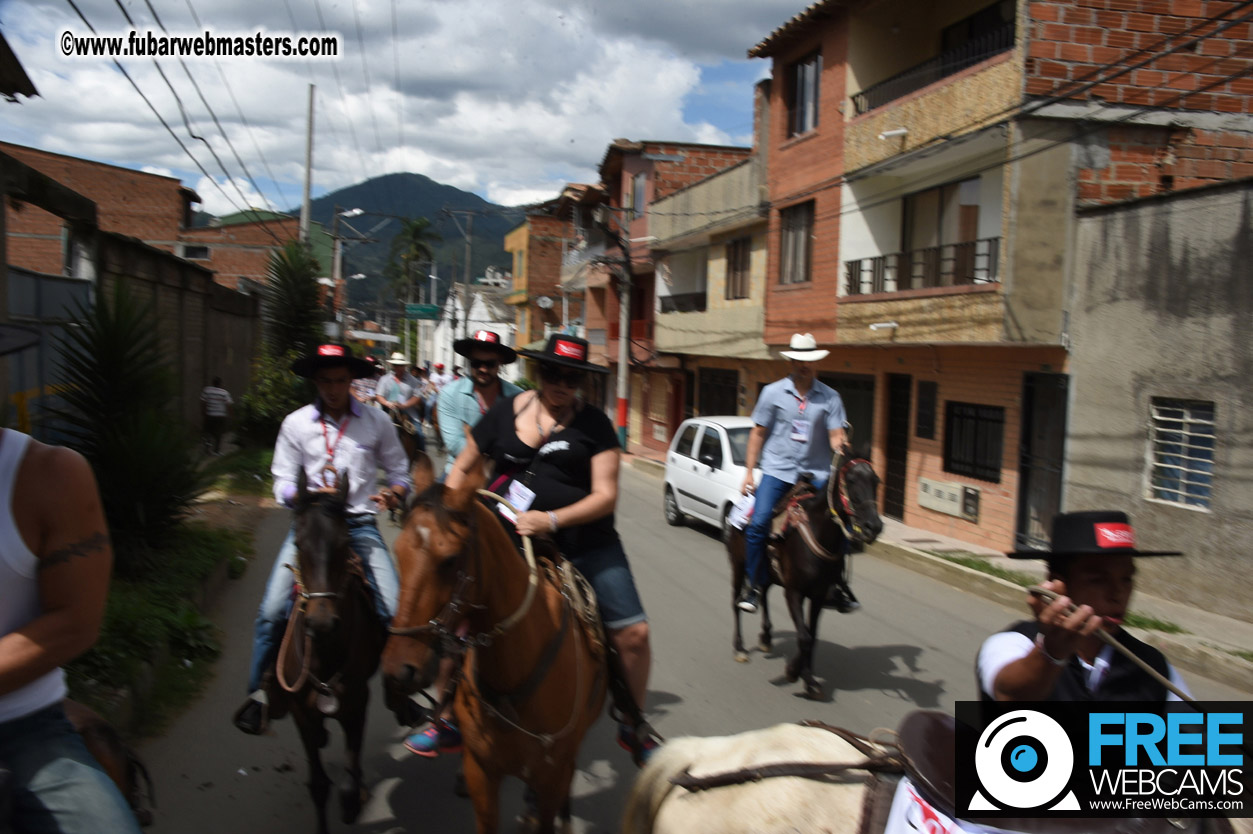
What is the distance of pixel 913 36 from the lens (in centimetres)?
1673

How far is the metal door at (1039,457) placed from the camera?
12.9m

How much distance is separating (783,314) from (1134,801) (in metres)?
17.6

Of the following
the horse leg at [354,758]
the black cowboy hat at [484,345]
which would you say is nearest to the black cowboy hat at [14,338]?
the horse leg at [354,758]

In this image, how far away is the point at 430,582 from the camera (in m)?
2.88

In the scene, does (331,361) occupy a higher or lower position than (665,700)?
higher

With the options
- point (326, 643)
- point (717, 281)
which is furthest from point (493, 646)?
point (717, 281)

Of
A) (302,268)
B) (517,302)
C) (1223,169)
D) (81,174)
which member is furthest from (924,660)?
(517,302)

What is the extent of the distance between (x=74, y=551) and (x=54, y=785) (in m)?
0.61

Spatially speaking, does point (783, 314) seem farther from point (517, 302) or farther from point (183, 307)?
point (517, 302)

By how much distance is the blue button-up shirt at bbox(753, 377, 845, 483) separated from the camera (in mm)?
7070

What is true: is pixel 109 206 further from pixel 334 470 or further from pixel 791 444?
pixel 334 470

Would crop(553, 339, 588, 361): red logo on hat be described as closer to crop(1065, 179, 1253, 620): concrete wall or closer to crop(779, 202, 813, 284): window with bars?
crop(1065, 179, 1253, 620): concrete wall

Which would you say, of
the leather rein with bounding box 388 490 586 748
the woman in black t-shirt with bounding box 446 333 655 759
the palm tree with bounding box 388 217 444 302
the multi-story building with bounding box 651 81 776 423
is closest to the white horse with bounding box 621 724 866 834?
the leather rein with bounding box 388 490 586 748

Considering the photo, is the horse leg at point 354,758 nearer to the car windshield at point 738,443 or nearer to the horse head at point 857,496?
the horse head at point 857,496
